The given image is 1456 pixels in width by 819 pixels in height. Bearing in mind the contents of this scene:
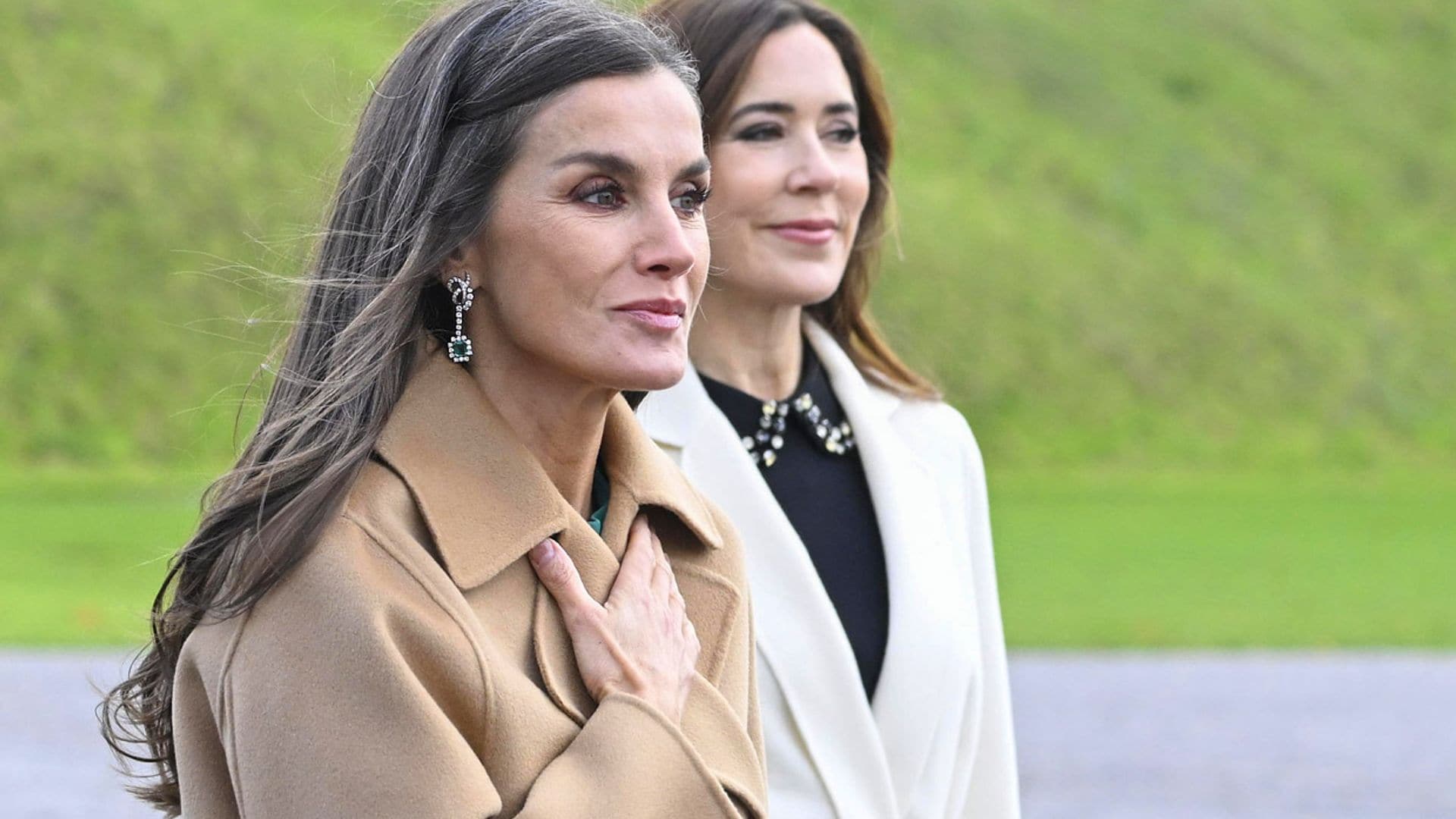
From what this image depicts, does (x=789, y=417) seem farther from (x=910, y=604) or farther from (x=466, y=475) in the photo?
(x=466, y=475)

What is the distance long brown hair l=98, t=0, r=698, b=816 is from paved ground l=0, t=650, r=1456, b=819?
5.95m

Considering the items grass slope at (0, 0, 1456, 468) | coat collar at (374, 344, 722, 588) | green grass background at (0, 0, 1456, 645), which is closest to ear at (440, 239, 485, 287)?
coat collar at (374, 344, 722, 588)

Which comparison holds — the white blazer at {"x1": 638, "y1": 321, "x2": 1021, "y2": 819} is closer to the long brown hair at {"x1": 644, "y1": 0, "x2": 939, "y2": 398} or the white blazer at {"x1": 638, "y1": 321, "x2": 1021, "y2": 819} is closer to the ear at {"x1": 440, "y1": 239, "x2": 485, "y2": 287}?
the long brown hair at {"x1": 644, "y1": 0, "x2": 939, "y2": 398}

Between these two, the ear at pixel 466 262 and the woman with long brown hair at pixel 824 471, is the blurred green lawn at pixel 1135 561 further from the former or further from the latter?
the ear at pixel 466 262

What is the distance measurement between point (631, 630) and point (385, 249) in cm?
60

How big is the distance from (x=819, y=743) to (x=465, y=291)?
49.4 inches

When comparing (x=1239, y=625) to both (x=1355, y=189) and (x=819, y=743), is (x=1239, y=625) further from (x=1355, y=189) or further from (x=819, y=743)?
(x=1355, y=189)

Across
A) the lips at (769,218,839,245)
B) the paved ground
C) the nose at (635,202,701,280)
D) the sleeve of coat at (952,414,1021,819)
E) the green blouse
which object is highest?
the nose at (635,202,701,280)

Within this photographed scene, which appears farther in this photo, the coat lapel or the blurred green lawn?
the blurred green lawn

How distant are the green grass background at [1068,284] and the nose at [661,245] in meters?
12.2

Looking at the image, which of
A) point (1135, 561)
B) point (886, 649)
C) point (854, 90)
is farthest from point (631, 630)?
point (1135, 561)

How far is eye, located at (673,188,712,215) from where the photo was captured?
2777 mm

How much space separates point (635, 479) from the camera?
2.89 m

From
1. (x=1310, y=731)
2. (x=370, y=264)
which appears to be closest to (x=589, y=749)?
(x=370, y=264)
